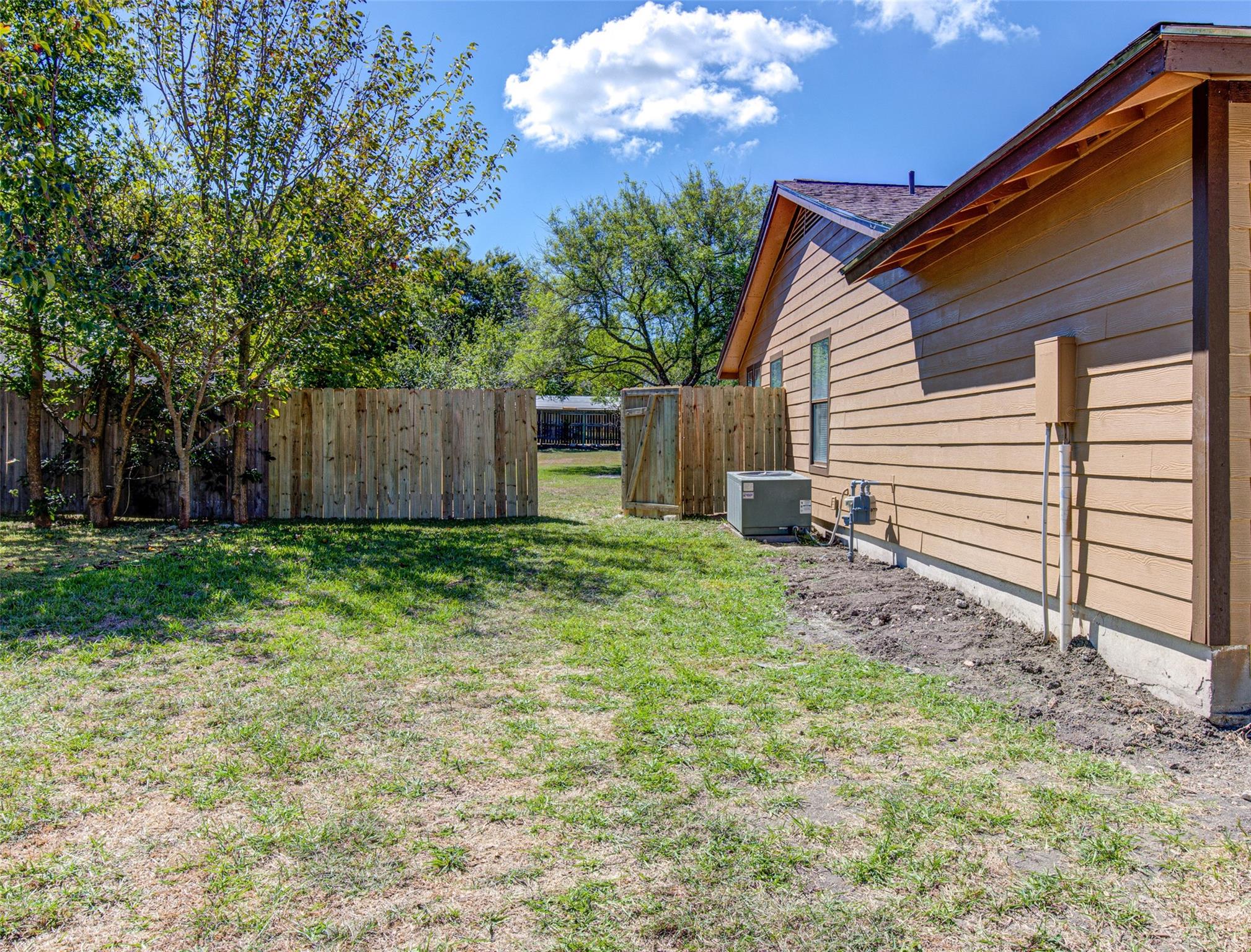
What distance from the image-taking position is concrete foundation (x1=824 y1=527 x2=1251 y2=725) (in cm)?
309

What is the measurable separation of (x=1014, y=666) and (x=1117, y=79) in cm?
280

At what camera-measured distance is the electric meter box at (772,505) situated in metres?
8.31

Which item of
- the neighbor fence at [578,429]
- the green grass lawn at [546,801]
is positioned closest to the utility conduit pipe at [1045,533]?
the green grass lawn at [546,801]

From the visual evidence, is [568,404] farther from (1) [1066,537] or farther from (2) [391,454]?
(1) [1066,537]

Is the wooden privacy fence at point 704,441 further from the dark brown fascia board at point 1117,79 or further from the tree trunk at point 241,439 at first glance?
the dark brown fascia board at point 1117,79

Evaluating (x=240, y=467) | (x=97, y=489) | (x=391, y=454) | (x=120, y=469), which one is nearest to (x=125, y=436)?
(x=120, y=469)

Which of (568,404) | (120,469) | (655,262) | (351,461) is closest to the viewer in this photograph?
(120,469)

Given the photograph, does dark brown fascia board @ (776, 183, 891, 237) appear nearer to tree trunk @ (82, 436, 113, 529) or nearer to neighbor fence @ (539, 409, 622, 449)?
tree trunk @ (82, 436, 113, 529)

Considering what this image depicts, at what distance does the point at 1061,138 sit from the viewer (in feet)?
11.3

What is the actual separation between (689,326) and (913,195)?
44.0ft

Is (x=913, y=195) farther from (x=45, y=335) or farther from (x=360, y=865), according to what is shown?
(x=45, y=335)

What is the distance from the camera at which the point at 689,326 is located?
71.2ft

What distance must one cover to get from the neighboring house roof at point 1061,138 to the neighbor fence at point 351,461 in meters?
5.28

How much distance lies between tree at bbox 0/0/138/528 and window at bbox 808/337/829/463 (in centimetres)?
723
